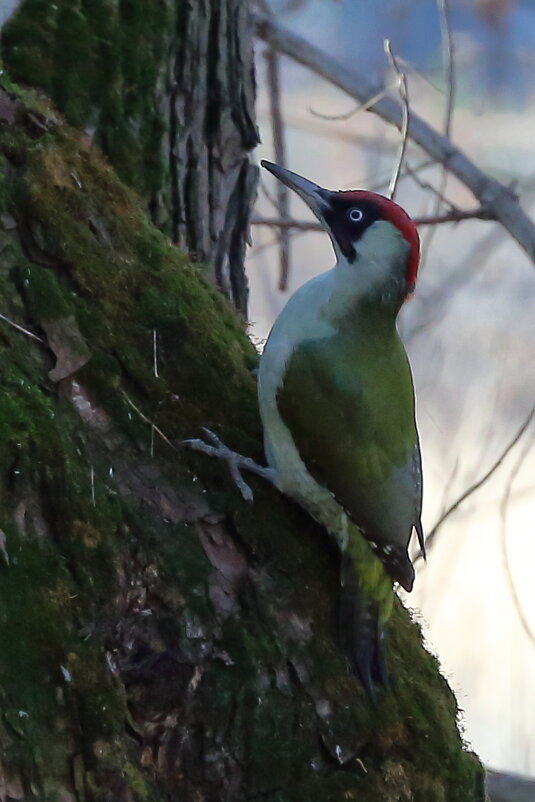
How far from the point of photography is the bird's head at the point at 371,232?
213 centimetres

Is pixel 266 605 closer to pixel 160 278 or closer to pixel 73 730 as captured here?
pixel 73 730

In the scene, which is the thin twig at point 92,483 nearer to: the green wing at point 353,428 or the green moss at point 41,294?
the green moss at point 41,294

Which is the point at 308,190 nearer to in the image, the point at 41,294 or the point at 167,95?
the point at 167,95

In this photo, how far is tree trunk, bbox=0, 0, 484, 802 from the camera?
1.47 m

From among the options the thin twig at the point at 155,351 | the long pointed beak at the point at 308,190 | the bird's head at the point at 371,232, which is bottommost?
the thin twig at the point at 155,351

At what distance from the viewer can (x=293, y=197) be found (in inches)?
254

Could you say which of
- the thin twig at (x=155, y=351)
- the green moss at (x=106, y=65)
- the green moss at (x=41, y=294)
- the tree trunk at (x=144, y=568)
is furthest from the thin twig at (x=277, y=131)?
the green moss at (x=41, y=294)

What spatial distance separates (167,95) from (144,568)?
130 centimetres

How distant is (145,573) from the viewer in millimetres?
1635

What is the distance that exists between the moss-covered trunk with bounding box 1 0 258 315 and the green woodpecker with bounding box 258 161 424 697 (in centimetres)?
37

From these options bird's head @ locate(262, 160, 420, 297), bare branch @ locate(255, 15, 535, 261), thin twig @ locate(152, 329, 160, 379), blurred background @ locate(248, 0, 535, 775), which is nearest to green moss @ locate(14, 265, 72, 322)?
thin twig @ locate(152, 329, 160, 379)

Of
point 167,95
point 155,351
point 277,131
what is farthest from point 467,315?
point 155,351

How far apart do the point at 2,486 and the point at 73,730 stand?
37cm

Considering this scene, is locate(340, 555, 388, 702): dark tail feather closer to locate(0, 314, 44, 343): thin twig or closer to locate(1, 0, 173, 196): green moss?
locate(0, 314, 44, 343): thin twig
